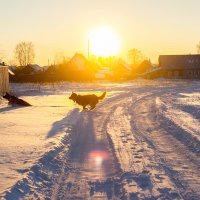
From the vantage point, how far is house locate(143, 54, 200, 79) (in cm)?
8225

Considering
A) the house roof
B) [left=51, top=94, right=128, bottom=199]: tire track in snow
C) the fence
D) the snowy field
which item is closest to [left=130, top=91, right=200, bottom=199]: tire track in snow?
the snowy field

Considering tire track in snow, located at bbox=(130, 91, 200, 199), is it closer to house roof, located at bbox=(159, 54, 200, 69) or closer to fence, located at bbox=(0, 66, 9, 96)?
fence, located at bbox=(0, 66, 9, 96)

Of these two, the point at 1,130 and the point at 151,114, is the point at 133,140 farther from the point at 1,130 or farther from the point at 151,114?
the point at 151,114

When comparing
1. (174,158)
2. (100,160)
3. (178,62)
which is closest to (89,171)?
(100,160)

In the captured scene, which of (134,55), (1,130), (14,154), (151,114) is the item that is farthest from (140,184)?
(134,55)

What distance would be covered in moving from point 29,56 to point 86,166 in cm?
13163

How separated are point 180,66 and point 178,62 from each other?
1.06 metres

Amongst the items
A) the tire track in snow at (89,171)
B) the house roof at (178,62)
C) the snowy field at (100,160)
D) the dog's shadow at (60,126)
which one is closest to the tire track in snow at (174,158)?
the snowy field at (100,160)

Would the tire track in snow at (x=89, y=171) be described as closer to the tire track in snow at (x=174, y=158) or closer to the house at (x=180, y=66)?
the tire track in snow at (x=174, y=158)

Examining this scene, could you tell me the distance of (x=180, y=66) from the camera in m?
82.2

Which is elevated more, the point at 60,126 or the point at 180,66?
the point at 180,66

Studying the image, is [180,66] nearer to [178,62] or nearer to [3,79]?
[178,62]

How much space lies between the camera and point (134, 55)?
177250mm

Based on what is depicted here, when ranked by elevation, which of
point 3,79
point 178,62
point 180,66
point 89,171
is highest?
point 178,62
